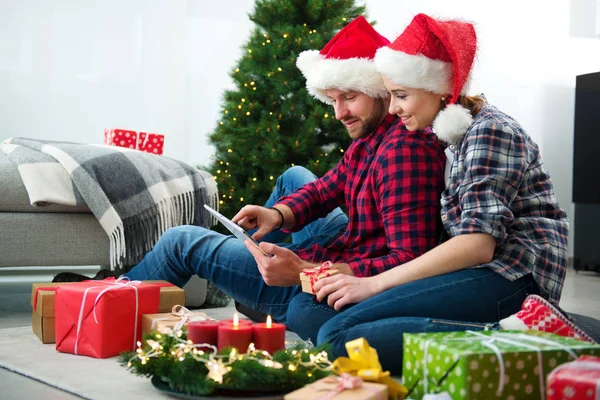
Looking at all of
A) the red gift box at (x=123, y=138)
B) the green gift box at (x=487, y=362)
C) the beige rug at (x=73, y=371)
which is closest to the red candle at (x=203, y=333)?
the beige rug at (x=73, y=371)

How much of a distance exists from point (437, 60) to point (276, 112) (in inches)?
75.3

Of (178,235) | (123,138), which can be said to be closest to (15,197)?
(178,235)

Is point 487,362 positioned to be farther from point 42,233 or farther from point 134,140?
point 134,140

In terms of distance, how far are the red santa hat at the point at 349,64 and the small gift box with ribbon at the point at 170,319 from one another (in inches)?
26.7

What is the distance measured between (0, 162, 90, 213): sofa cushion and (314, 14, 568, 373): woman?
1.32 m

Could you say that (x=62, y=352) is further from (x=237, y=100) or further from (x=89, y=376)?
(x=237, y=100)

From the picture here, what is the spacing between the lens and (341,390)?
4.18ft

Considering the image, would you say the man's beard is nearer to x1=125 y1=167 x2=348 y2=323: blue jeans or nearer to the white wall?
x1=125 y1=167 x2=348 y2=323: blue jeans

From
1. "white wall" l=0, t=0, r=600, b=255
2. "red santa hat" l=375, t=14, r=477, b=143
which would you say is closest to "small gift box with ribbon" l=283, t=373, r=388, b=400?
"red santa hat" l=375, t=14, r=477, b=143

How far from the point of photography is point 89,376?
167 centimetres

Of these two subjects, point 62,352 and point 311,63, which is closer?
point 62,352

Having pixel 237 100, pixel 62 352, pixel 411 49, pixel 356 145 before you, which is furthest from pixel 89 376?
pixel 237 100

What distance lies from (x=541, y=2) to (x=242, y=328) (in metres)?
4.56

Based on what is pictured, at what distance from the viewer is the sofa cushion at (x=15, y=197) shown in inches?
103
